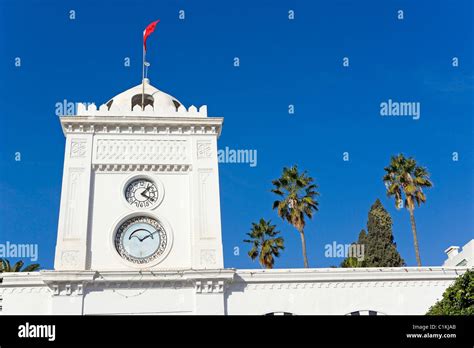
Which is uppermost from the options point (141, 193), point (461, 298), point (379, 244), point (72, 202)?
point (379, 244)

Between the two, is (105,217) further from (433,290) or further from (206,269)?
(433,290)

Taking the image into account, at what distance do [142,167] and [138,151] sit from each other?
2.64 feet

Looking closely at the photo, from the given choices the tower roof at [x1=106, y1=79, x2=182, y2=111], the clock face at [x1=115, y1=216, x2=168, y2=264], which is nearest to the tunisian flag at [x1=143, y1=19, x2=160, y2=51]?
the tower roof at [x1=106, y1=79, x2=182, y2=111]

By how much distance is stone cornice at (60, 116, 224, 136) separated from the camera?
2658 centimetres

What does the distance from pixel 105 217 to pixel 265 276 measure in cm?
764

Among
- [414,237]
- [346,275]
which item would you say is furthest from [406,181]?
[346,275]

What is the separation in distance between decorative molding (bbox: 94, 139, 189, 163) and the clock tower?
0.05m

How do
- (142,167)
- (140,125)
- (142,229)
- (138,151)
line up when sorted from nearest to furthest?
(142,229) → (142,167) → (138,151) → (140,125)

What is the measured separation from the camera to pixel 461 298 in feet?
66.2

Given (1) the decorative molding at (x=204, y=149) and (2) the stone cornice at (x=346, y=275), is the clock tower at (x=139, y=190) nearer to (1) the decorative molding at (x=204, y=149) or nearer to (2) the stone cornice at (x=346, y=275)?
(1) the decorative molding at (x=204, y=149)

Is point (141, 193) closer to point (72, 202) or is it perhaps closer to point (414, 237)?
point (72, 202)

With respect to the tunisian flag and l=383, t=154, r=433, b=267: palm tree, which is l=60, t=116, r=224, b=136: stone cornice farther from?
l=383, t=154, r=433, b=267: palm tree
